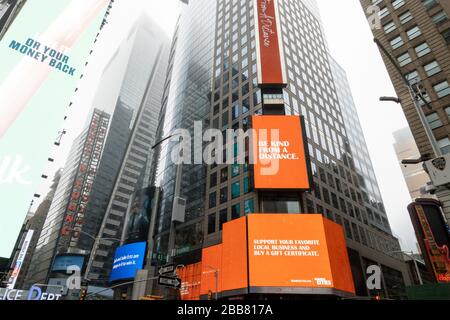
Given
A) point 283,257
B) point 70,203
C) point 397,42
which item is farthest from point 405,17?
point 70,203

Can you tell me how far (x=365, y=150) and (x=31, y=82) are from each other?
88.6 metres

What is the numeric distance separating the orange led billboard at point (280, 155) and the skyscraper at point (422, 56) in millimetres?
15375

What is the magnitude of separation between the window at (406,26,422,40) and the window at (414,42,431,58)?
158 centimetres

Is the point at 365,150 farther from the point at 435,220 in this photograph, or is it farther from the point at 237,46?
the point at 435,220

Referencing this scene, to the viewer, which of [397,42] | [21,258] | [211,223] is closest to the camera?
[397,42]

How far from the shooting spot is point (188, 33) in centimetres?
9569

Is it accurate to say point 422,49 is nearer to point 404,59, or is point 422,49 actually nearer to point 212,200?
point 404,59

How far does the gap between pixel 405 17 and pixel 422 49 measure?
578cm

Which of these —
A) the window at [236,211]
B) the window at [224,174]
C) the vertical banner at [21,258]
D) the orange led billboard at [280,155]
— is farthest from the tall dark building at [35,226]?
the orange led billboard at [280,155]

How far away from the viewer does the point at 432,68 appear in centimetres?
3203

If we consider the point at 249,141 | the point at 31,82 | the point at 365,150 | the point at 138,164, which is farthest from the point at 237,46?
the point at 138,164

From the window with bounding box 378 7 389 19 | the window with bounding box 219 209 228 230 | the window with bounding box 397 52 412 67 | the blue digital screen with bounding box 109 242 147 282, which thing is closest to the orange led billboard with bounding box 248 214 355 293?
the window with bounding box 219 209 228 230

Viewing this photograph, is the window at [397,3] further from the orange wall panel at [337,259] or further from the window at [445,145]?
the orange wall panel at [337,259]

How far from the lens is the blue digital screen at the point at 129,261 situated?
62.0 m
